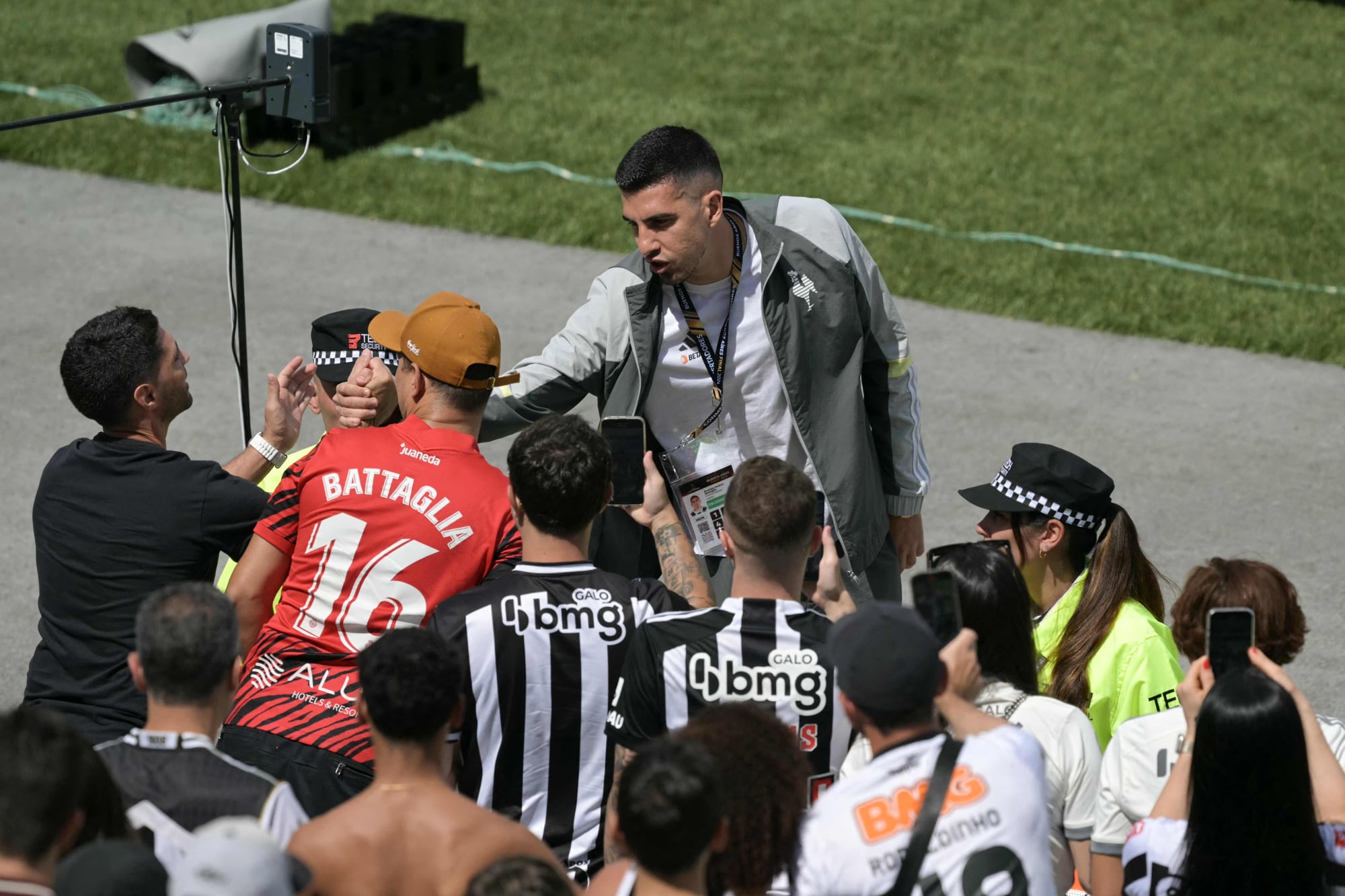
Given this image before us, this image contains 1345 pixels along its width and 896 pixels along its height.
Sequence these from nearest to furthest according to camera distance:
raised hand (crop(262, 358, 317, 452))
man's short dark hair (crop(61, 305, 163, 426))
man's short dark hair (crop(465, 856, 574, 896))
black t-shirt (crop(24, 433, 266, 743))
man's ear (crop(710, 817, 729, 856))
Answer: man's short dark hair (crop(465, 856, 574, 896))
man's ear (crop(710, 817, 729, 856))
black t-shirt (crop(24, 433, 266, 743))
man's short dark hair (crop(61, 305, 163, 426))
raised hand (crop(262, 358, 317, 452))

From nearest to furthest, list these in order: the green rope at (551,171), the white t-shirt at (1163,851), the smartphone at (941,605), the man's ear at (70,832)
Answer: the man's ear at (70,832) < the white t-shirt at (1163,851) < the smartphone at (941,605) < the green rope at (551,171)

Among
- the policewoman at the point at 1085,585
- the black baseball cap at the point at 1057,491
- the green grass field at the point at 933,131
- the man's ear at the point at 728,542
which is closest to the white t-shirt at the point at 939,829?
the man's ear at the point at 728,542

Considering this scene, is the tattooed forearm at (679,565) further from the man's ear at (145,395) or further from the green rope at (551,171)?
the green rope at (551,171)

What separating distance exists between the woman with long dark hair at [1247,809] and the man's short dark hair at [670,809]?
1099mm

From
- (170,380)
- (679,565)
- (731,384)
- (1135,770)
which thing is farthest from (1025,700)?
(170,380)

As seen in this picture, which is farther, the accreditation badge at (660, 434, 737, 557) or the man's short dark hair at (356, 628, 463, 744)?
the accreditation badge at (660, 434, 737, 557)

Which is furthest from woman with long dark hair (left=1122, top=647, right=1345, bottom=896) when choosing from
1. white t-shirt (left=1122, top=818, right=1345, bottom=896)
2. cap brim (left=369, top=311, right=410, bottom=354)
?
cap brim (left=369, top=311, right=410, bottom=354)

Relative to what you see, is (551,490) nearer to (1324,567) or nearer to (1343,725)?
(1343,725)

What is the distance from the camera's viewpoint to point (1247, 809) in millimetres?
3203

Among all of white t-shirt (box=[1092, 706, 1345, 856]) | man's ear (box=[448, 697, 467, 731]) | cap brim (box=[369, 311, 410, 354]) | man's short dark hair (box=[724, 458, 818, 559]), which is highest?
cap brim (box=[369, 311, 410, 354])

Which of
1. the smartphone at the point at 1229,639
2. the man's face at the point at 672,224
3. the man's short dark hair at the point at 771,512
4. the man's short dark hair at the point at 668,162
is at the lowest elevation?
the smartphone at the point at 1229,639

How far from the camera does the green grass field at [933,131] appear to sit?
11453 millimetres

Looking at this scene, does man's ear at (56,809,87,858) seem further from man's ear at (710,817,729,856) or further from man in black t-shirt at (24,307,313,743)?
man in black t-shirt at (24,307,313,743)

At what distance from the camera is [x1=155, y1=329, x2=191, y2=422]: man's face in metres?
4.57
